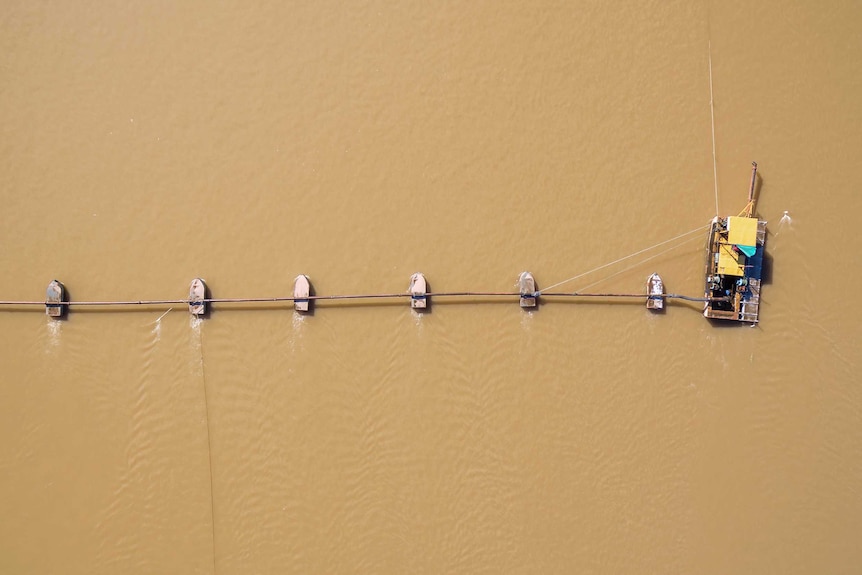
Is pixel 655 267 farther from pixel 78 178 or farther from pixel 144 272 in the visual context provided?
pixel 78 178

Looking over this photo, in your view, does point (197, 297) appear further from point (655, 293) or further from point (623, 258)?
point (655, 293)

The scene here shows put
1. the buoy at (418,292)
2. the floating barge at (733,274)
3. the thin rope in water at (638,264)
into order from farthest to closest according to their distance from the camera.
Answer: the thin rope in water at (638,264) → the floating barge at (733,274) → the buoy at (418,292)

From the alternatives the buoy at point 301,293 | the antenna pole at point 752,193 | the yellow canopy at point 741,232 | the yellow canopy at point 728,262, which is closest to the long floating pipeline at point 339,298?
the buoy at point 301,293

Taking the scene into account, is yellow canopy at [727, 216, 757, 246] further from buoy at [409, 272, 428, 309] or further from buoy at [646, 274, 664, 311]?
buoy at [409, 272, 428, 309]

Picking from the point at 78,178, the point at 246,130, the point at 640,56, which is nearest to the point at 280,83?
the point at 246,130

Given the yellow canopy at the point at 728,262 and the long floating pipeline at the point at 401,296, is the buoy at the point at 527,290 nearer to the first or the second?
the long floating pipeline at the point at 401,296

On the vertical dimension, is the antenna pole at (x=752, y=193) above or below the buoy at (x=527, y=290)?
above
